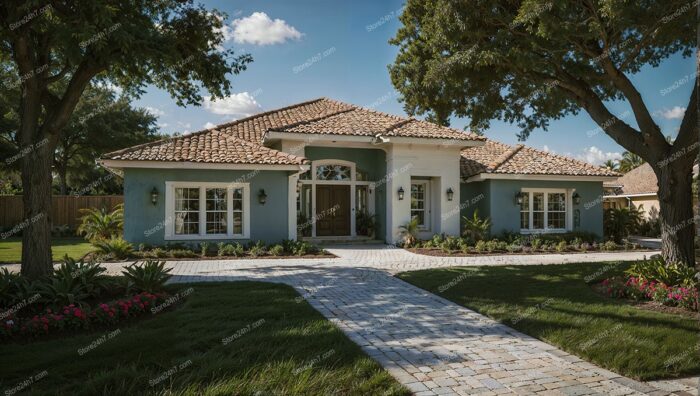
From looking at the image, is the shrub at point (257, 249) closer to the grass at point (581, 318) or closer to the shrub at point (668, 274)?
the grass at point (581, 318)

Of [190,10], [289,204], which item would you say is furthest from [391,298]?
[289,204]

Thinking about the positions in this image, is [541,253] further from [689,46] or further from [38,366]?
[38,366]

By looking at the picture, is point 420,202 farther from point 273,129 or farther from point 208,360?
point 208,360

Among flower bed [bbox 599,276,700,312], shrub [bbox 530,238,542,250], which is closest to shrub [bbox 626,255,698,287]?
flower bed [bbox 599,276,700,312]

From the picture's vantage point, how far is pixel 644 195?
85.4ft

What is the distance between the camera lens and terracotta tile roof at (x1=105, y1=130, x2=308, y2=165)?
563 inches

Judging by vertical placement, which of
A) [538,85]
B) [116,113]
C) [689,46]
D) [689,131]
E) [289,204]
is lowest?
[289,204]

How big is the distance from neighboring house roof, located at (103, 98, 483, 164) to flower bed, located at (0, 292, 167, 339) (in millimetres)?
8439

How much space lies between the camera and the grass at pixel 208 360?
4.05m

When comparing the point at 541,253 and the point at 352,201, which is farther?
the point at 352,201

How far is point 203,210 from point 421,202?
855 cm

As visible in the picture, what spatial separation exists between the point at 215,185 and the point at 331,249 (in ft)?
14.8

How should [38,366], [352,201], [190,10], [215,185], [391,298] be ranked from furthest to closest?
[352,201]
[215,185]
[190,10]
[391,298]
[38,366]

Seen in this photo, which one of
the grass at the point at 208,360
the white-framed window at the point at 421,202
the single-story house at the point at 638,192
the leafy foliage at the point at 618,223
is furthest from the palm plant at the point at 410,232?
the single-story house at the point at 638,192
